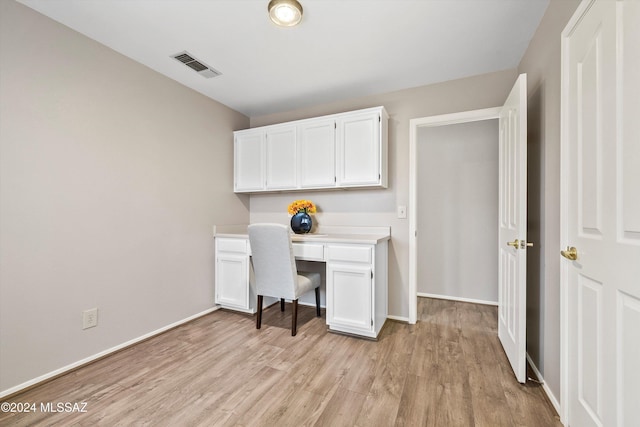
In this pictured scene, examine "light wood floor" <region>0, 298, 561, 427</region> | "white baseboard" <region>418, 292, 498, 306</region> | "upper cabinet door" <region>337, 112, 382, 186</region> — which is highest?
"upper cabinet door" <region>337, 112, 382, 186</region>

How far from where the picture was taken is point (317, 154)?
2906mm

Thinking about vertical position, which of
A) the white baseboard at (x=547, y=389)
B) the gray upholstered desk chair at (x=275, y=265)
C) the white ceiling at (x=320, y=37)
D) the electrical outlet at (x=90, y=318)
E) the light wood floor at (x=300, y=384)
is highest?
the white ceiling at (x=320, y=37)

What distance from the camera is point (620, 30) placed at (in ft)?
3.15

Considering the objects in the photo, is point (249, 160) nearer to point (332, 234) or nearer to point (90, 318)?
point (332, 234)

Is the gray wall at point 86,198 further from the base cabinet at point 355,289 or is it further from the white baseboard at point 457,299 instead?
the white baseboard at point 457,299

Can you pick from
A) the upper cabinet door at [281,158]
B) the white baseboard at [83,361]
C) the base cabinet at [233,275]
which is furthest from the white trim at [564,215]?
the white baseboard at [83,361]

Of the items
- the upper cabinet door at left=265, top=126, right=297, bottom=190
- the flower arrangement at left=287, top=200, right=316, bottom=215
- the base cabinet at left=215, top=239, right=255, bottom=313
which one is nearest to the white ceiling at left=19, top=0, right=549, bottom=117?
the upper cabinet door at left=265, top=126, right=297, bottom=190

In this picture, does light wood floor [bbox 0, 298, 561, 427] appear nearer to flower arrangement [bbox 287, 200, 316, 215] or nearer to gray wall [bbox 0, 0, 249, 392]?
gray wall [bbox 0, 0, 249, 392]

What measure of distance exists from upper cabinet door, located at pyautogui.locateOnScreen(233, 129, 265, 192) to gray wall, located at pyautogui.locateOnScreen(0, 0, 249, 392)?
20.3 inches

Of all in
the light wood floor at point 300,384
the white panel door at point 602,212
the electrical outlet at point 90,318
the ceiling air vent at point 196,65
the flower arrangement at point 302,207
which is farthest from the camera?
the flower arrangement at point 302,207

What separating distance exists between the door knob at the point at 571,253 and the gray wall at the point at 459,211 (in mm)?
2175

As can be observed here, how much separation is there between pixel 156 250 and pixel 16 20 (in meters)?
1.78

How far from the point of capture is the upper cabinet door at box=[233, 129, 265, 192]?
10.6 ft

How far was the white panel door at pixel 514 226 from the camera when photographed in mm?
1680
